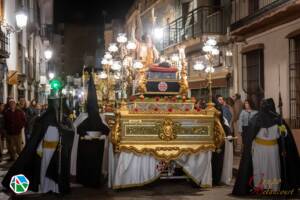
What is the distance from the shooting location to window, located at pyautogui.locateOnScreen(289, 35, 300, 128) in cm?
1562

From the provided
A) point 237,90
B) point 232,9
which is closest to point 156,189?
point 237,90

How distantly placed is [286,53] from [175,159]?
7481 millimetres

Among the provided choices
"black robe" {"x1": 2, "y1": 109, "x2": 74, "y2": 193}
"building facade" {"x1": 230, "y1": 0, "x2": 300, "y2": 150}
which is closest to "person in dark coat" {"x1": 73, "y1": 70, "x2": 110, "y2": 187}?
"black robe" {"x1": 2, "y1": 109, "x2": 74, "y2": 193}

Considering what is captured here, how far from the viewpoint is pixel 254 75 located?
1914cm

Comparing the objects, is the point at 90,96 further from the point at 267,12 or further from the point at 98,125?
the point at 267,12

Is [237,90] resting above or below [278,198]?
above

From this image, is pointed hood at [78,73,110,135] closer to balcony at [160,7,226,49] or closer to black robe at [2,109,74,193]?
black robe at [2,109,74,193]

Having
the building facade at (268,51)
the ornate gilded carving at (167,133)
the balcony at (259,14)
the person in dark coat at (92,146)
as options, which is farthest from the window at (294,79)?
the person in dark coat at (92,146)

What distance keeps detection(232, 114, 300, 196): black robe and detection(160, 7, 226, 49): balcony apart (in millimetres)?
12805

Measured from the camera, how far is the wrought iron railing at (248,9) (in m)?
16.9

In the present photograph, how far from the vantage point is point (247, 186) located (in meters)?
9.31
